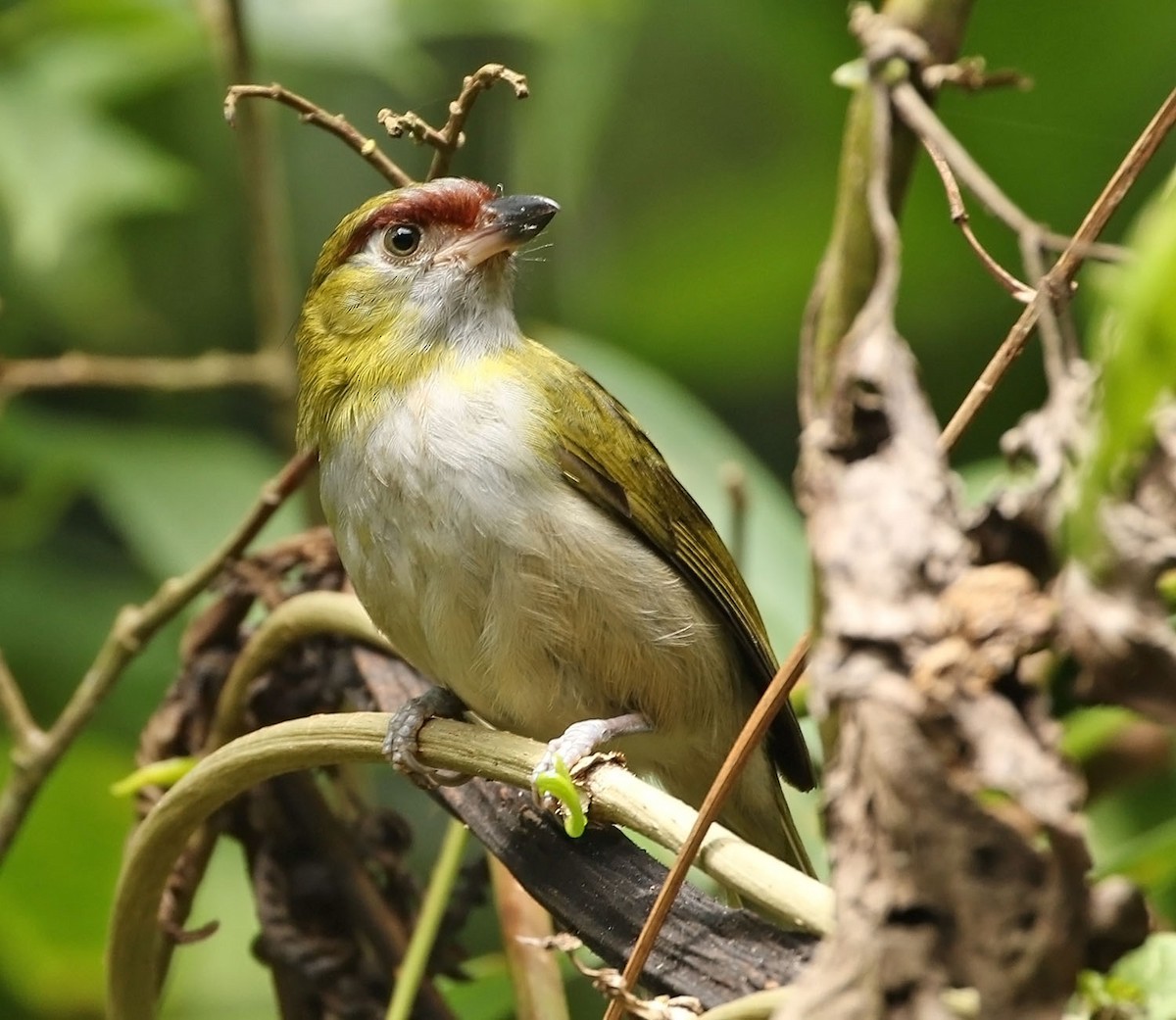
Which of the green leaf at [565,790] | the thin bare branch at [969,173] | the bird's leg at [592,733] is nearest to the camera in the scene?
the thin bare branch at [969,173]

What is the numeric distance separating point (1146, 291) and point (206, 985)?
13.0 feet

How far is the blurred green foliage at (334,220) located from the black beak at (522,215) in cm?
33

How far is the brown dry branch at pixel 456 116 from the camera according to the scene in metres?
2.04

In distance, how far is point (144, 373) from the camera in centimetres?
354

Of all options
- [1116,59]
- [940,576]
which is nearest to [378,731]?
[940,576]

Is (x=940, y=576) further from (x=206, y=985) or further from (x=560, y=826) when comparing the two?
(x=206, y=985)

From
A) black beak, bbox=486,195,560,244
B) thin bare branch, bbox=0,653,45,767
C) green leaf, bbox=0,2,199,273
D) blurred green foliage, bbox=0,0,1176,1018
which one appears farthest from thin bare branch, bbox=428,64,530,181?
green leaf, bbox=0,2,199,273

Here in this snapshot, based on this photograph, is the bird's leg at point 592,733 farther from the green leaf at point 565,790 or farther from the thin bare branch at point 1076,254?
the thin bare branch at point 1076,254

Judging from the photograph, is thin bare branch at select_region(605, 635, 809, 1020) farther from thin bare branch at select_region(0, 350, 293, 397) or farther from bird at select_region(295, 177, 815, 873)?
thin bare branch at select_region(0, 350, 293, 397)

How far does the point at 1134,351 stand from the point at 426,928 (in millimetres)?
1850

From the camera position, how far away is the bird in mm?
2504

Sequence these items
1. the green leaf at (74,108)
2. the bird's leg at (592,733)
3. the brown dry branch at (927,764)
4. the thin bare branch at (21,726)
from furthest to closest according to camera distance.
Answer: the green leaf at (74,108), the thin bare branch at (21,726), the bird's leg at (592,733), the brown dry branch at (927,764)

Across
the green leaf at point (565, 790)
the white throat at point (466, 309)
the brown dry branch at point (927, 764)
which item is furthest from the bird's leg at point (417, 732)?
the brown dry branch at point (927, 764)

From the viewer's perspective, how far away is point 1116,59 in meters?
4.80
